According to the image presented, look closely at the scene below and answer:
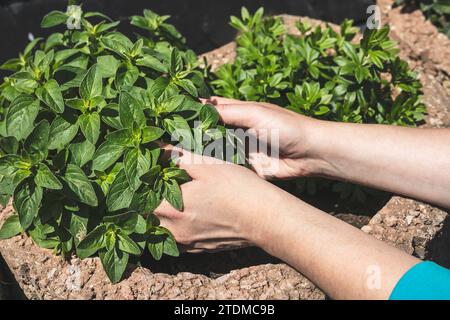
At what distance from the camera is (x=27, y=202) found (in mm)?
1575

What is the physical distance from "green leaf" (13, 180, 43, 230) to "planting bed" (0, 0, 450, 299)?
0.22 metres

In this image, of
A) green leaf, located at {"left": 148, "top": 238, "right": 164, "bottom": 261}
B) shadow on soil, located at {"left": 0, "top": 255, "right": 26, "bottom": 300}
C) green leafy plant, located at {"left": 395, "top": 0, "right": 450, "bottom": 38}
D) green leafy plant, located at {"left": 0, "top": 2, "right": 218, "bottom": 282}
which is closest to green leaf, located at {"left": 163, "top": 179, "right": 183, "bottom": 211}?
green leafy plant, located at {"left": 0, "top": 2, "right": 218, "bottom": 282}

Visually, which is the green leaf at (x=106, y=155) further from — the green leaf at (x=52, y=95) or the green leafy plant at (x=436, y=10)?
the green leafy plant at (x=436, y=10)

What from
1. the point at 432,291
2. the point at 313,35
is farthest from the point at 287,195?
the point at 313,35

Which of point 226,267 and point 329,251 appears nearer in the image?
point 329,251

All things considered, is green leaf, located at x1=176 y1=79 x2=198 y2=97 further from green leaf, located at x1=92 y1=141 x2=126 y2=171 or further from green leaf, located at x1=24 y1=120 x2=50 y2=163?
green leaf, located at x1=24 y1=120 x2=50 y2=163

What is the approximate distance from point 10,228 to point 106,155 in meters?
0.37

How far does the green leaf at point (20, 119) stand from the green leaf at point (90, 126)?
131 millimetres

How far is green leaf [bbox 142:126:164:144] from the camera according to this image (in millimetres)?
1621

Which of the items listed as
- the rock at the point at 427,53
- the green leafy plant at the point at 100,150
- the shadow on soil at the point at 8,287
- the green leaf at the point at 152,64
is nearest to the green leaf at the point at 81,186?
the green leafy plant at the point at 100,150

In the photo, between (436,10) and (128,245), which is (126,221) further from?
(436,10)

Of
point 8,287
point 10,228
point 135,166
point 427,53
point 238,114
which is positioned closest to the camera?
point 135,166

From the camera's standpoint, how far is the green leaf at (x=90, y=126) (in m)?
1.65

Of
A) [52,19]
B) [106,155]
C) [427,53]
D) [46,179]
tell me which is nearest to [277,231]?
[106,155]
